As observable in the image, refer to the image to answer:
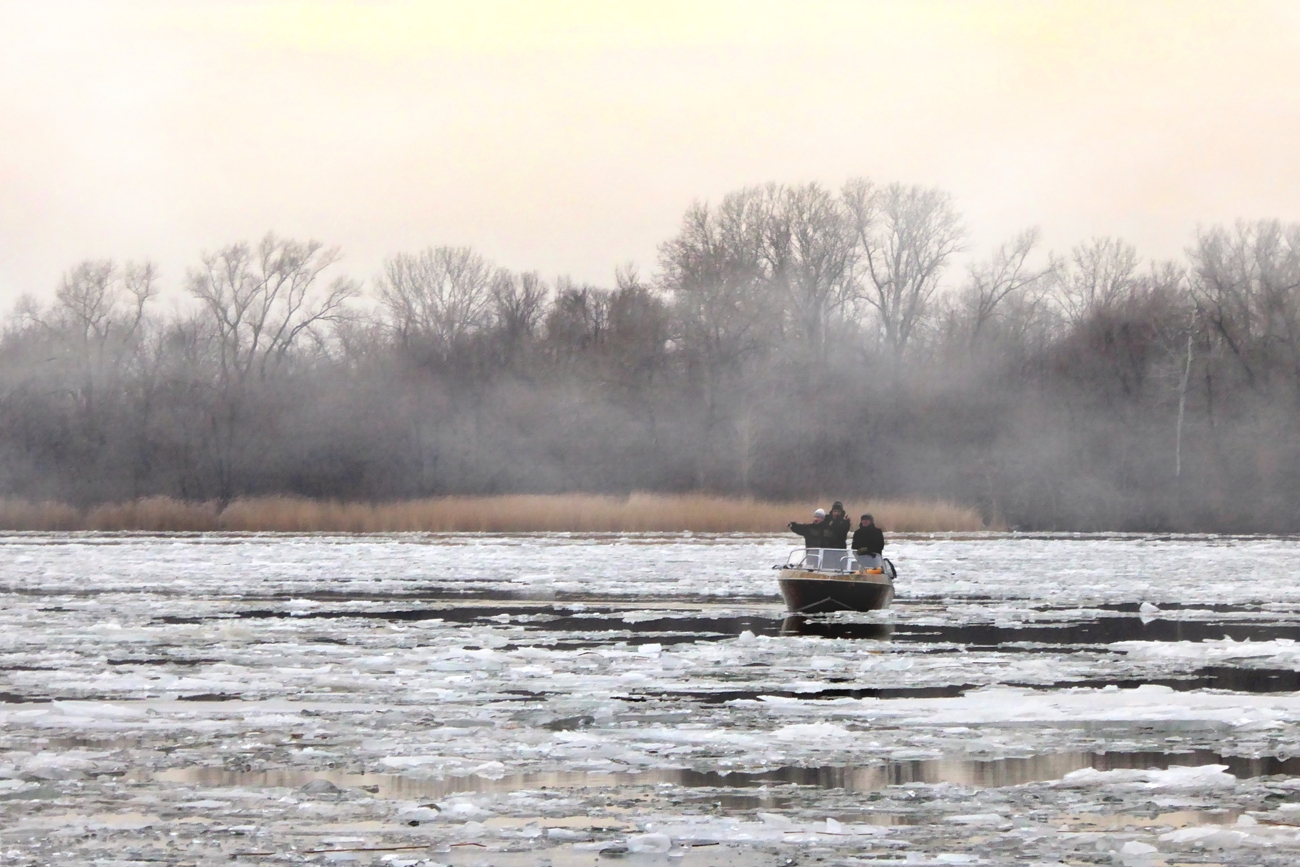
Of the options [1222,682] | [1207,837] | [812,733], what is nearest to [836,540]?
[1222,682]

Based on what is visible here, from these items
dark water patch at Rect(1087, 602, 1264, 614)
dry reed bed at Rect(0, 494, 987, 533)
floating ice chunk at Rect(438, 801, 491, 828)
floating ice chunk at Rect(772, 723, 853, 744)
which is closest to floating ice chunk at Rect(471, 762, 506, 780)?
floating ice chunk at Rect(438, 801, 491, 828)

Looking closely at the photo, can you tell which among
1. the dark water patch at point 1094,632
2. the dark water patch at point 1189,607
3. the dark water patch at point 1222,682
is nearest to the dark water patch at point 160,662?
the dark water patch at point 1222,682

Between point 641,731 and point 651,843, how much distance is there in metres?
3.24

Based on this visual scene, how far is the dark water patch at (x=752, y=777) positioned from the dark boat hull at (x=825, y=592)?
10517mm

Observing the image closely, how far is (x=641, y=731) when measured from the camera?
10453 millimetres

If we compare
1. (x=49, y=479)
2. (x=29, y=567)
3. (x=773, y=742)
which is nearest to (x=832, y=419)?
(x=49, y=479)

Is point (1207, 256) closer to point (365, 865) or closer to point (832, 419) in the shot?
point (832, 419)

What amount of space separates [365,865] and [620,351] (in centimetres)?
5235

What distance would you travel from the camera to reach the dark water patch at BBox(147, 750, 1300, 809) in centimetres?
861

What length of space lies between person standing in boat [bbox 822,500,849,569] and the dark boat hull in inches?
22.6

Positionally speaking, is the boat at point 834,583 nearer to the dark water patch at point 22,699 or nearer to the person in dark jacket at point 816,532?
the person in dark jacket at point 816,532

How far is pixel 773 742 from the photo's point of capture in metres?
10.1

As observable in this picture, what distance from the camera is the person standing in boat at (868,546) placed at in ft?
69.1

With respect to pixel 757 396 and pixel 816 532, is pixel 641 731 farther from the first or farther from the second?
pixel 757 396
